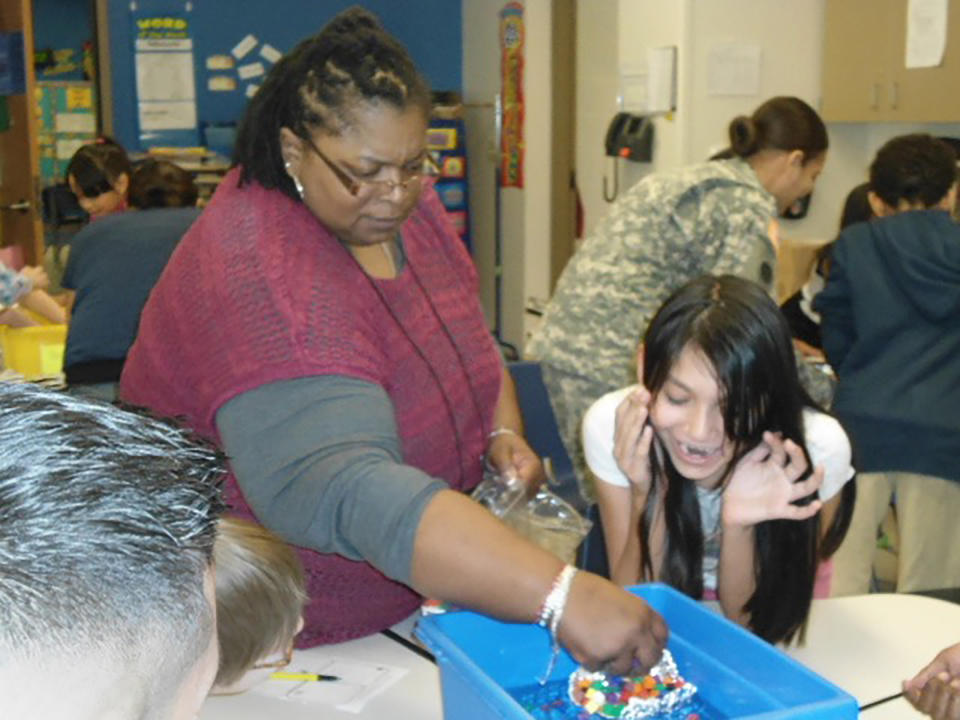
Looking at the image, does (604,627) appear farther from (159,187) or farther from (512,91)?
(512,91)

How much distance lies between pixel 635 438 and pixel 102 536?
1441mm

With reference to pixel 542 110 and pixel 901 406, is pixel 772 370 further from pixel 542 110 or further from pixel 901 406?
pixel 542 110

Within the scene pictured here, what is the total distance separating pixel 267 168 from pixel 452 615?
1.88 ft

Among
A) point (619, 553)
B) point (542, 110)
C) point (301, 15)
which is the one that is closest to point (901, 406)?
point (619, 553)

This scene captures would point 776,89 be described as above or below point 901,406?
above

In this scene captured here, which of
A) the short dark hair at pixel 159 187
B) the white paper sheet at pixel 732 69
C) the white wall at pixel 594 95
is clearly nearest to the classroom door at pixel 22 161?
the short dark hair at pixel 159 187

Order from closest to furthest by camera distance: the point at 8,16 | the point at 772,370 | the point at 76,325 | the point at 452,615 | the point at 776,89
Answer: the point at 452,615 → the point at 772,370 → the point at 76,325 → the point at 776,89 → the point at 8,16

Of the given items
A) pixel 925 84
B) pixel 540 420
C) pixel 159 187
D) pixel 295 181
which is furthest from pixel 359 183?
pixel 925 84

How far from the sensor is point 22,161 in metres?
5.76

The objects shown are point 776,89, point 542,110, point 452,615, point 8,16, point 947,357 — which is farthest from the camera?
point 542,110

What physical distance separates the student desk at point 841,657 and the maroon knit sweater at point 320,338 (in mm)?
88

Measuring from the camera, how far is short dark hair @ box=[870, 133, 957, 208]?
3.23 meters

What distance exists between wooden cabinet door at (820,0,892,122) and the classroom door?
11.8 ft

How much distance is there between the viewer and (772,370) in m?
1.77
